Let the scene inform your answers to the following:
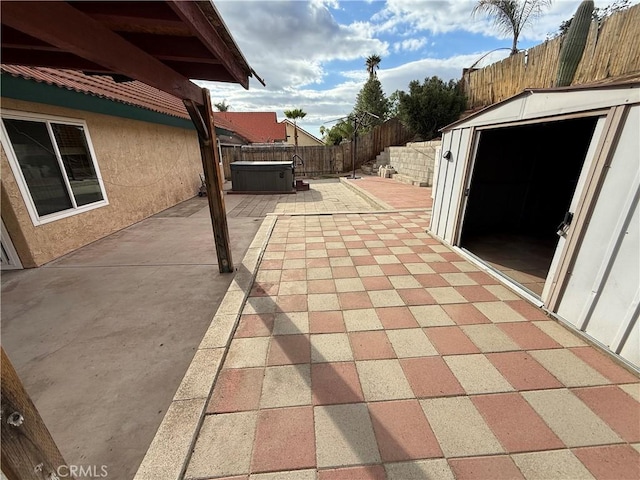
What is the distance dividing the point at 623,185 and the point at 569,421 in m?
1.74

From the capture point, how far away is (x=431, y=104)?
11.6 metres

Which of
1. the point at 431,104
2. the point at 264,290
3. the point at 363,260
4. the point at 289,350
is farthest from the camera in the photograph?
the point at 431,104

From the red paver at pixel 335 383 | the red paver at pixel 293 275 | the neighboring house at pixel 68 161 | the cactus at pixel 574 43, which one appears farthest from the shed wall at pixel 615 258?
the cactus at pixel 574 43

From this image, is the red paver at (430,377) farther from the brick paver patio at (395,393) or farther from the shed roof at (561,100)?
the shed roof at (561,100)

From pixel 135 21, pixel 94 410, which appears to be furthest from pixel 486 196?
pixel 94 410

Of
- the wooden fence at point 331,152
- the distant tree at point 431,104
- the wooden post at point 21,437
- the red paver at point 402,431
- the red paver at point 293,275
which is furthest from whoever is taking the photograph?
the wooden fence at point 331,152

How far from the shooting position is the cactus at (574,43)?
6469 millimetres

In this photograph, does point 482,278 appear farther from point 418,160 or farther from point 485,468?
point 418,160

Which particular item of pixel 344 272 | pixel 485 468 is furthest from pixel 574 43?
pixel 485 468

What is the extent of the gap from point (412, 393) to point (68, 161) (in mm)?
6381

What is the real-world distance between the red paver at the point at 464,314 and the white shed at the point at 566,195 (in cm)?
66

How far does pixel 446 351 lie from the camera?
2189 millimetres

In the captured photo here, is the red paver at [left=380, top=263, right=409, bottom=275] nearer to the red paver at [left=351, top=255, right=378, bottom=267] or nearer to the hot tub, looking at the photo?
the red paver at [left=351, top=255, right=378, bottom=267]

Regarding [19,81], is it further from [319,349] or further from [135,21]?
[319,349]
